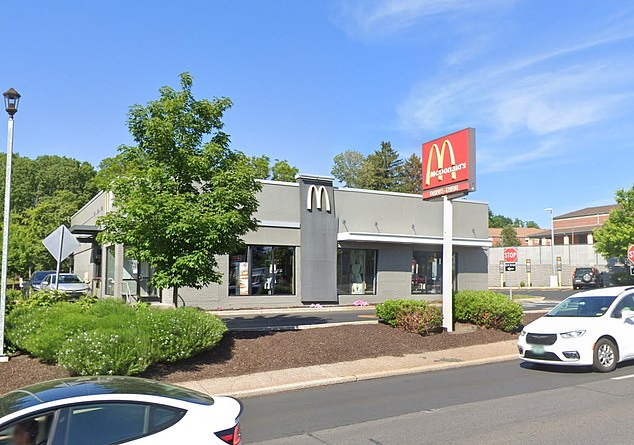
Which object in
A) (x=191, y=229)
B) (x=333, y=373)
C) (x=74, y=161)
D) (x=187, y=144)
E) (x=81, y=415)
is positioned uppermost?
(x=74, y=161)

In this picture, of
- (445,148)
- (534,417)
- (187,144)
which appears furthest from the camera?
(445,148)

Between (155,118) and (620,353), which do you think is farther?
(155,118)

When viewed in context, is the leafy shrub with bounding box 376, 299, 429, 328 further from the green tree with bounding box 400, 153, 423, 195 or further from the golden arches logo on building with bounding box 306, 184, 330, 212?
the green tree with bounding box 400, 153, 423, 195

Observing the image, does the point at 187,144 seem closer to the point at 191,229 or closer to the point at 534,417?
the point at 191,229

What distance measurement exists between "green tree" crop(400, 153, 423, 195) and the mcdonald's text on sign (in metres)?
53.4

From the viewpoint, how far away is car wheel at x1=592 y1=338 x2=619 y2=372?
1059 cm

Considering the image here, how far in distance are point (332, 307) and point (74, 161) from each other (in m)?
60.9

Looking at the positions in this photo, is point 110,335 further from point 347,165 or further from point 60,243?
point 347,165

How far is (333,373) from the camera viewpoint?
11.2 meters

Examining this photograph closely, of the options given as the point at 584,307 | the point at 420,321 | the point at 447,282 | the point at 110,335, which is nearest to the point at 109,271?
the point at 420,321

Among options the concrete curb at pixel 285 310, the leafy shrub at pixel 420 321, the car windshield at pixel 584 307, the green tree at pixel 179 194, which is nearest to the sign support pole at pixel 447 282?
the leafy shrub at pixel 420 321

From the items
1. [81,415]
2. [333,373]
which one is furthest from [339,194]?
[81,415]

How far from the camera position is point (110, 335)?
9.96m

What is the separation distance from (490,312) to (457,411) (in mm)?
8070
